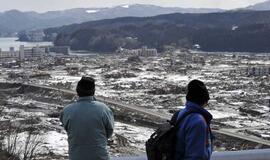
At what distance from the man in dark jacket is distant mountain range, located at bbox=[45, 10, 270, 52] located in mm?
87493

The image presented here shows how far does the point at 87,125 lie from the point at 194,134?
704 millimetres

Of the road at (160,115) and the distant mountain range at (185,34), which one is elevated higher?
the distant mountain range at (185,34)

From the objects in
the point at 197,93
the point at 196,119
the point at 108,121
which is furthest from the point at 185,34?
the point at 196,119

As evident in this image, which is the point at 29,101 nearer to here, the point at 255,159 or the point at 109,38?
the point at 255,159

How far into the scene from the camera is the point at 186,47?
98.9 metres

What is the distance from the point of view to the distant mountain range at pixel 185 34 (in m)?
90.9

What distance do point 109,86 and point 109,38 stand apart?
63235 millimetres

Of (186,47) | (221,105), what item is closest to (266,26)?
(186,47)

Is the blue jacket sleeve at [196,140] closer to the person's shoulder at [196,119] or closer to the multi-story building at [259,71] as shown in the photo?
the person's shoulder at [196,119]

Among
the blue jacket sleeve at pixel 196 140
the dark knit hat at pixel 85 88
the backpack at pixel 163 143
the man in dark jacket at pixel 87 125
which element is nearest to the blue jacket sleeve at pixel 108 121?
the man in dark jacket at pixel 87 125

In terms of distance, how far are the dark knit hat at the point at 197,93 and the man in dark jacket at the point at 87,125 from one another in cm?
59

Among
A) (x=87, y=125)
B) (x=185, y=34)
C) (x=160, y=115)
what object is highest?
(x=87, y=125)

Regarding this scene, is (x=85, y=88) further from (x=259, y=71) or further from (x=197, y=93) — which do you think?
(x=259, y=71)

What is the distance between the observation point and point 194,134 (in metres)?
2.07
